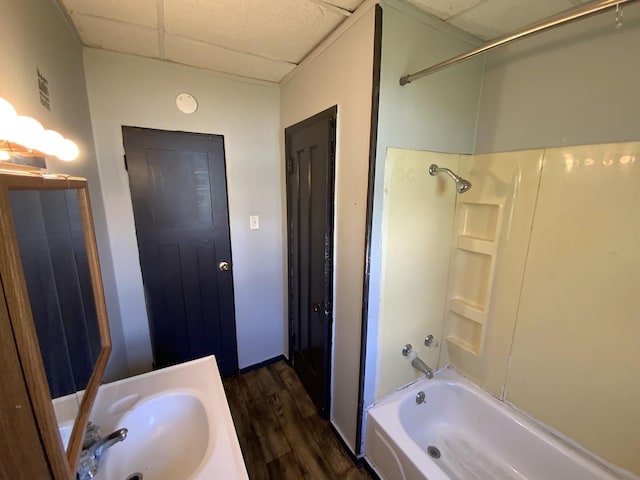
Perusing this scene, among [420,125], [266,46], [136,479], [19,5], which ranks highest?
[266,46]

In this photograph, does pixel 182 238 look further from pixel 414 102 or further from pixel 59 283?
pixel 414 102

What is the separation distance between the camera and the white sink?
2.77 feet

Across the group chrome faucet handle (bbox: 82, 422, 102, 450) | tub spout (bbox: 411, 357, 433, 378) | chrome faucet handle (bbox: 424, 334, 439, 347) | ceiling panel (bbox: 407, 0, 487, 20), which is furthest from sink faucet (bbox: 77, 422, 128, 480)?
ceiling panel (bbox: 407, 0, 487, 20)

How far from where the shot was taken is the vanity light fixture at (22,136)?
1.99 ft

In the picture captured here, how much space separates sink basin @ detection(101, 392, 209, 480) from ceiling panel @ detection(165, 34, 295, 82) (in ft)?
5.80

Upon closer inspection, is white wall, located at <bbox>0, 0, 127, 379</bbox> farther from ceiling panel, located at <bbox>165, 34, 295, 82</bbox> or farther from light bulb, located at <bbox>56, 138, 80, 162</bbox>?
ceiling panel, located at <bbox>165, 34, 295, 82</bbox>

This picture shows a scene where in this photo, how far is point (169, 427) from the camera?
1.04m

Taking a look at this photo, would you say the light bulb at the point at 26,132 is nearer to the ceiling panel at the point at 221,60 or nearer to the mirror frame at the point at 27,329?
the mirror frame at the point at 27,329

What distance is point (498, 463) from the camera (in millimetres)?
1492

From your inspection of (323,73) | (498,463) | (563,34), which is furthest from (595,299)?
(323,73)

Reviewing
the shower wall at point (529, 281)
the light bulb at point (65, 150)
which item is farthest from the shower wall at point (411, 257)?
the light bulb at point (65, 150)

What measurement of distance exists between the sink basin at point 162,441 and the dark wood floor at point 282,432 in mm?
799

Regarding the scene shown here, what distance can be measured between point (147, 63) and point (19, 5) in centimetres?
88

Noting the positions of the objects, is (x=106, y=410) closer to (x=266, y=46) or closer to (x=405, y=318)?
(x=405, y=318)
